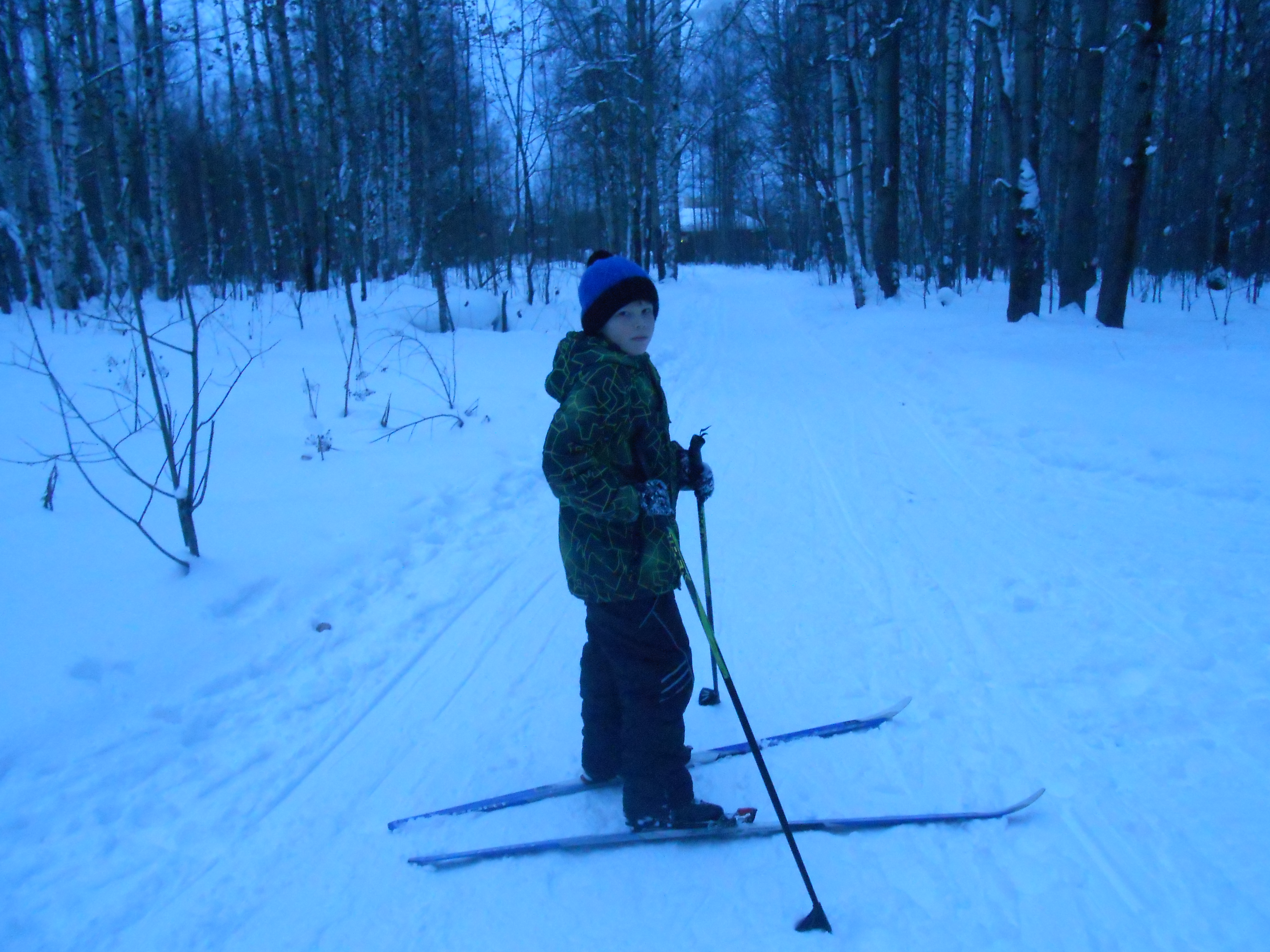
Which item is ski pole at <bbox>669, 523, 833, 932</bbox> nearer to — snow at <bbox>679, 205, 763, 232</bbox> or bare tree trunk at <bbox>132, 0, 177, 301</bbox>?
bare tree trunk at <bbox>132, 0, 177, 301</bbox>

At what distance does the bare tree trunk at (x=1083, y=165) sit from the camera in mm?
10906

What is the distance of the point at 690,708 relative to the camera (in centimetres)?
318

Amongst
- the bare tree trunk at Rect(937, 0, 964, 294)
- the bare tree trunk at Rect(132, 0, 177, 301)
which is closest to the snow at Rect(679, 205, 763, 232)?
the bare tree trunk at Rect(937, 0, 964, 294)

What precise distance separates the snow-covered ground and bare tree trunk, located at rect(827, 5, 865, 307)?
33.7ft

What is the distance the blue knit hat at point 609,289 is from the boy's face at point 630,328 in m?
0.01

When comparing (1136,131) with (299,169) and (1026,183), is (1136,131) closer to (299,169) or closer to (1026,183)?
(1026,183)

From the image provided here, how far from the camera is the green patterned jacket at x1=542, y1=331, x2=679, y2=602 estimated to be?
2.22 m

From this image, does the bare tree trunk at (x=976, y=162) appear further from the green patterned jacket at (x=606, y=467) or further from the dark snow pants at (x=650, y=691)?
the dark snow pants at (x=650, y=691)

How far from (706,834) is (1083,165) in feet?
41.2

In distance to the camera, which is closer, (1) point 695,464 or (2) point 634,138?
(1) point 695,464

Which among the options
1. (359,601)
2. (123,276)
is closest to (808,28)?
(123,276)

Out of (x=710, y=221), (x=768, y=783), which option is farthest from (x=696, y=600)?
(x=710, y=221)

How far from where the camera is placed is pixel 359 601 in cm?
401

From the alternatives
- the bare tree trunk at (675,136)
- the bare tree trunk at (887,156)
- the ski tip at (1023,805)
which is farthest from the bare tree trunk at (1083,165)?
the ski tip at (1023,805)
